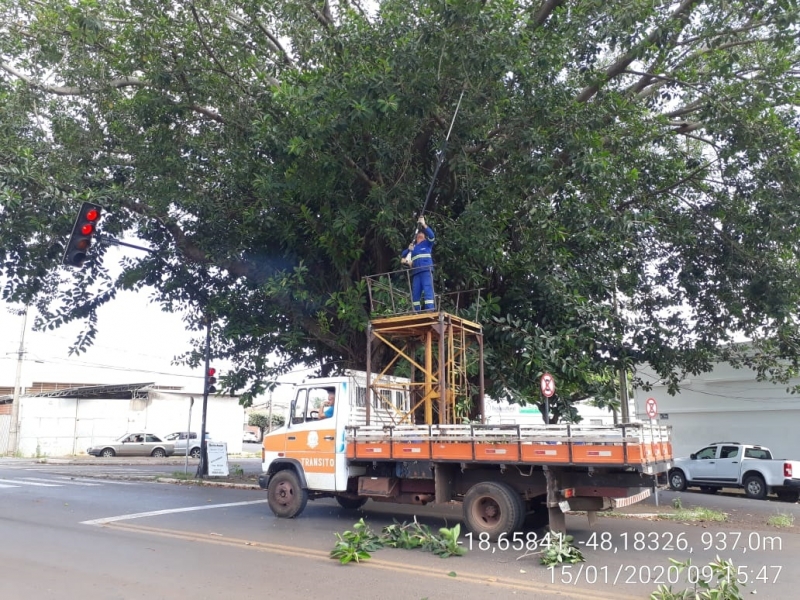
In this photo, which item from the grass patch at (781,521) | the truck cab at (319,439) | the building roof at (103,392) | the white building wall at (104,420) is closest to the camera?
the truck cab at (319,439)

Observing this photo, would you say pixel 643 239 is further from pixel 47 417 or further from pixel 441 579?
pixel 47 417

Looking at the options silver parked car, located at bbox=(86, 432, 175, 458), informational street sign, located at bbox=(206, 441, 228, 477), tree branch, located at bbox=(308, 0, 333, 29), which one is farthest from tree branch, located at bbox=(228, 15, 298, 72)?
silver parked car, located at bbox=(86, 432, 175, 458)

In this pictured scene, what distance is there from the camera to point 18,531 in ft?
34.1

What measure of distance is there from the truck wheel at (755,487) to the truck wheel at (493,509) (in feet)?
41.6

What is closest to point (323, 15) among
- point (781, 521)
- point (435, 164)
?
point (435, 164)

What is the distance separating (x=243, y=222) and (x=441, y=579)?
10538mm

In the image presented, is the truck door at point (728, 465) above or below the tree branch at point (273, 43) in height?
below

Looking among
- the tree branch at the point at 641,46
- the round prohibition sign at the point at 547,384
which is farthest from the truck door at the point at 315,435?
the tree branch at the point at 641,46

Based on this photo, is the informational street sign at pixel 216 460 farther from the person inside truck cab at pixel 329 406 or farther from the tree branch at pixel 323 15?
the tree branch at pixel 323 15

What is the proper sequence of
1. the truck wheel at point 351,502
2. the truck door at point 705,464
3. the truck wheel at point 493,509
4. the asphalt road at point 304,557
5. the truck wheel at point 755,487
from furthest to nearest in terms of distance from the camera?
the truck door at point 705,464 < the truck wheel at point 755,487 < the truck wheel at point 351,502 < the truck wheel at point 493,509 < the asphalt road at point 304,557

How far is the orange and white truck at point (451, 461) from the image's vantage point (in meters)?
9.39

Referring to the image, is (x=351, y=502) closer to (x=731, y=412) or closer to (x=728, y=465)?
(x=728, y=465)

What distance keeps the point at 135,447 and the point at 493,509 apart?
30.1 m

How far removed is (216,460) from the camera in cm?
2112
